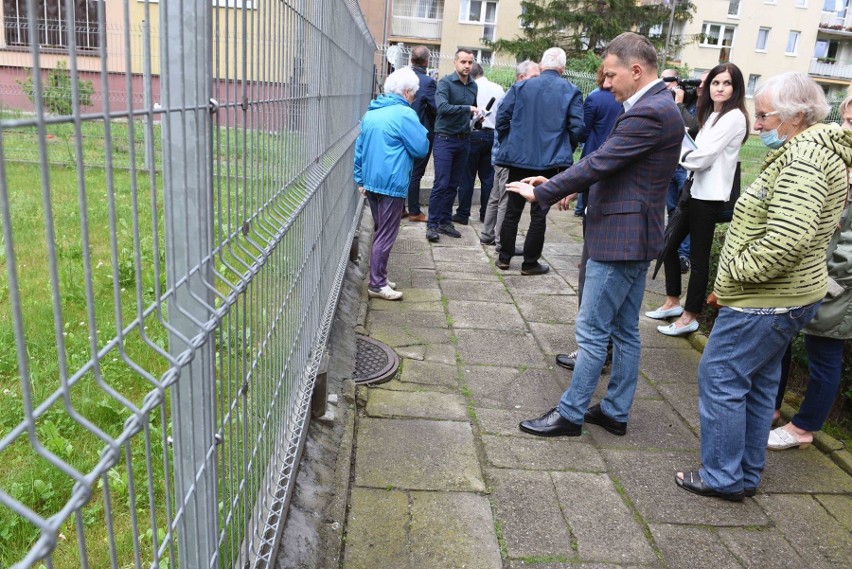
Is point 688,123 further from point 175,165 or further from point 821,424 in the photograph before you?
point 175,165

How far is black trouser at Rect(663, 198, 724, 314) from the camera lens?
197 inches

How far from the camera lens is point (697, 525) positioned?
10.2 feet

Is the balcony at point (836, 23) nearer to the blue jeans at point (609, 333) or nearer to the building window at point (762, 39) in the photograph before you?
the building window at point (762, 39)

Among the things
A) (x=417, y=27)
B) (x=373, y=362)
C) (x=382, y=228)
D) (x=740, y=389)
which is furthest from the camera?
(x=417, y=27)

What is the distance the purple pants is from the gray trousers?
1.74 metres

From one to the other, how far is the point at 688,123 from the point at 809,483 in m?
4.22

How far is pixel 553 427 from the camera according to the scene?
3775 mm

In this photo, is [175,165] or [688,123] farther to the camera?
[688,123]

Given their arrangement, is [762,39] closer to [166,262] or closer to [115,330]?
[115,330]

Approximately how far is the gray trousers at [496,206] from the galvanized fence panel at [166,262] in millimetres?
3676

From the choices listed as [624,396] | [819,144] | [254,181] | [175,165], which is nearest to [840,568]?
[624,396]

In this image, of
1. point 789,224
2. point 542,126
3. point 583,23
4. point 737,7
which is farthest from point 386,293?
point 737,7

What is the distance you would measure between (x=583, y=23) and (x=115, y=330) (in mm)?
30591

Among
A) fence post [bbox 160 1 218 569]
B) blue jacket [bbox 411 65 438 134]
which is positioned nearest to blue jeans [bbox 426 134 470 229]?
blue jacket [bbox 411 65 438 134]
